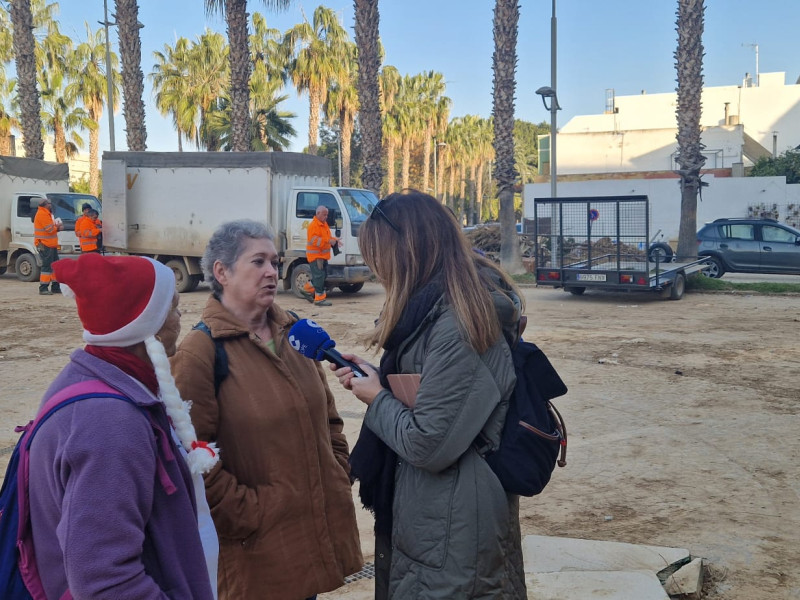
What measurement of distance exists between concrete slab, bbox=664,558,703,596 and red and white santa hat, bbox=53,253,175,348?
10.7 feet

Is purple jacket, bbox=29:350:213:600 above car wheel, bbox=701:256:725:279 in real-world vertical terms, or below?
above

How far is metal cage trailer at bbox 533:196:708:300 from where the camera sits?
51.4ft

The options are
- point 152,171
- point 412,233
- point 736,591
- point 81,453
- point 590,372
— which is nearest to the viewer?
point 81,453

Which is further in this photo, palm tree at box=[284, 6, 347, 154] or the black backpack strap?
palm tree at box=[284, 6, 347, 154]

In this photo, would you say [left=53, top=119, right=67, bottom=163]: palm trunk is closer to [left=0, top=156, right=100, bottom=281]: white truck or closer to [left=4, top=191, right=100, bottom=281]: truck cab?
[left=0, top=156, right=100, bottom=281]: white truck

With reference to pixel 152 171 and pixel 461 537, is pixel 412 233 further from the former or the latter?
pixel 152 171

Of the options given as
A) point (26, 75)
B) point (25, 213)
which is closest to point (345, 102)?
point (26, 75)

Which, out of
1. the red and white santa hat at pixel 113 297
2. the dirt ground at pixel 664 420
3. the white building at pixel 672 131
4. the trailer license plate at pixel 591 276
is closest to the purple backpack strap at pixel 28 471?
the red and white santa hat at pixel 113 297

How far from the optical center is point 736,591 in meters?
4.21

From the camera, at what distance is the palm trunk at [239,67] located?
2339 centimetres

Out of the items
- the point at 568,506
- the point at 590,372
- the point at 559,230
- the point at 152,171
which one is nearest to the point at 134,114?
the point at 152,171

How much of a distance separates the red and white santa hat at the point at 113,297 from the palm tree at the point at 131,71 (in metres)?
23.7

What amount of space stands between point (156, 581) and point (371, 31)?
2206cm

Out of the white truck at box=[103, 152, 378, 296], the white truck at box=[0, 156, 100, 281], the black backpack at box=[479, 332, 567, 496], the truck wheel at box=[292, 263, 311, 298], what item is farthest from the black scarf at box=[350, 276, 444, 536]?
the white truck at box=[0, 156, 100, 281]
